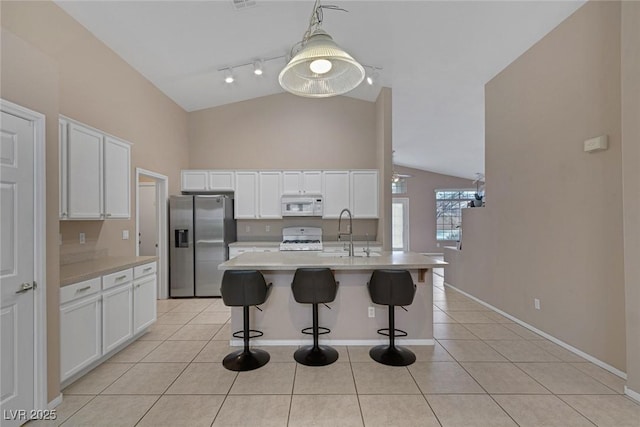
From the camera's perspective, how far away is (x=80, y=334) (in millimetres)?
2420

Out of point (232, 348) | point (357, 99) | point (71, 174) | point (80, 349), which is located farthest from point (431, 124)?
point (80, 349)

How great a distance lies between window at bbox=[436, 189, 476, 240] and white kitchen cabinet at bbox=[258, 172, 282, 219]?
22.6 ft

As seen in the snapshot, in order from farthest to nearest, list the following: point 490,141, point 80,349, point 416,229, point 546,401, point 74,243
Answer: point 416,229
point 490,141
point 74,243
point 80,349
point 546,401

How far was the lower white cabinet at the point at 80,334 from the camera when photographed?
227 centimetres

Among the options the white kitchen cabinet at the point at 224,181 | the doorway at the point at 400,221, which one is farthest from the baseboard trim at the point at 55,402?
the doorway at the point at 400,221

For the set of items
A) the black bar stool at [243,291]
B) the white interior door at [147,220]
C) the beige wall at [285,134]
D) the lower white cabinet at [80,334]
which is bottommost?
the lower white cabinet at [80,334]

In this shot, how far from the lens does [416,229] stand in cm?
1027

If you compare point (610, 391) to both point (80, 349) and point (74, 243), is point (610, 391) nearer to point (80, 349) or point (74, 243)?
point (80, 349)

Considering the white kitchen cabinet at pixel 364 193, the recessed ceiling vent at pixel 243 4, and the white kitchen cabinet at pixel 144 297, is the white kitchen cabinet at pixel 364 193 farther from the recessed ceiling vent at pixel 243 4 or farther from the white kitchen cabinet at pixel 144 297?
the white kitchen cabinet at pixel 144 297

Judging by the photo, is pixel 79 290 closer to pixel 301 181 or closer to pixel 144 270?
pixel 144 270

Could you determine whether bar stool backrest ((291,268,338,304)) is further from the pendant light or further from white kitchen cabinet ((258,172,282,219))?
white kitchen cabinet ((258,172,282,219))

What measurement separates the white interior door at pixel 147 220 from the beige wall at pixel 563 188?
554 centimetres

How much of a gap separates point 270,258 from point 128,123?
2.75 m

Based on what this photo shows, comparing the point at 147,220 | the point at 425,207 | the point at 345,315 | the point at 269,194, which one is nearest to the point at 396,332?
the point at 345,315
